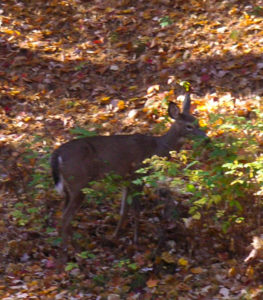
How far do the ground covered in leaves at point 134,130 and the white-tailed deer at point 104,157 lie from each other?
0.26 m

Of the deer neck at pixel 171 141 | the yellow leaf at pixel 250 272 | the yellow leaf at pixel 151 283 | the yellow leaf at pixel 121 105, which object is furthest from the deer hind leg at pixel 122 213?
the yellow leaf at pixel 121 105

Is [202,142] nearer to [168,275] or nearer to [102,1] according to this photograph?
[168,275]

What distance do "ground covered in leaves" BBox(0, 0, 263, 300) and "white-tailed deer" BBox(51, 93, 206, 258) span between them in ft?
0.87

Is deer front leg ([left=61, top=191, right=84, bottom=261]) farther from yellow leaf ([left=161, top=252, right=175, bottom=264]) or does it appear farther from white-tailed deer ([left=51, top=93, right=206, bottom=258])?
yellow leaf ([left=161, top=252, right=175, bottom=264])

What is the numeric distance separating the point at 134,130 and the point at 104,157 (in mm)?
2086

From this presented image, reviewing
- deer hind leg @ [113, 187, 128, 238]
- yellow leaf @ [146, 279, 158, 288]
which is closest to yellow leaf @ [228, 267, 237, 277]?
A: yellow leaf @ [146, 279, 158, 288]

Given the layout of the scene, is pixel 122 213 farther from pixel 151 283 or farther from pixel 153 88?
pixel 153 88

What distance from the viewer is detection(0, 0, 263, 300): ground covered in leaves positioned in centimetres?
612

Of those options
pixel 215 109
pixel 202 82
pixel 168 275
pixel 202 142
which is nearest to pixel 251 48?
pixel 202 82

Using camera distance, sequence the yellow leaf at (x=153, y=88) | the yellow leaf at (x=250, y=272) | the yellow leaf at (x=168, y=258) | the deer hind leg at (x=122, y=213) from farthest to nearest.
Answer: the yellow leaf at (x=153, y=88), the deer hind leg at (x=122, y=213), the yellow leaf at (x=168, y=258), the yellow leaf at (x=250, y=272)

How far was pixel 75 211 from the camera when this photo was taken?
6984 mm

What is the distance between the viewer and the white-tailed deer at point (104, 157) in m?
6.82

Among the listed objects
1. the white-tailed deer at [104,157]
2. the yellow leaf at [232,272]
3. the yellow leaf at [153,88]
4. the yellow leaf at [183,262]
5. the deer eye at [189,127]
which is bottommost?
the yellow leaf at [232,272]

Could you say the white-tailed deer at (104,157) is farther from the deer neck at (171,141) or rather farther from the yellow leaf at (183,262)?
the yellow leaf at (183,262)
